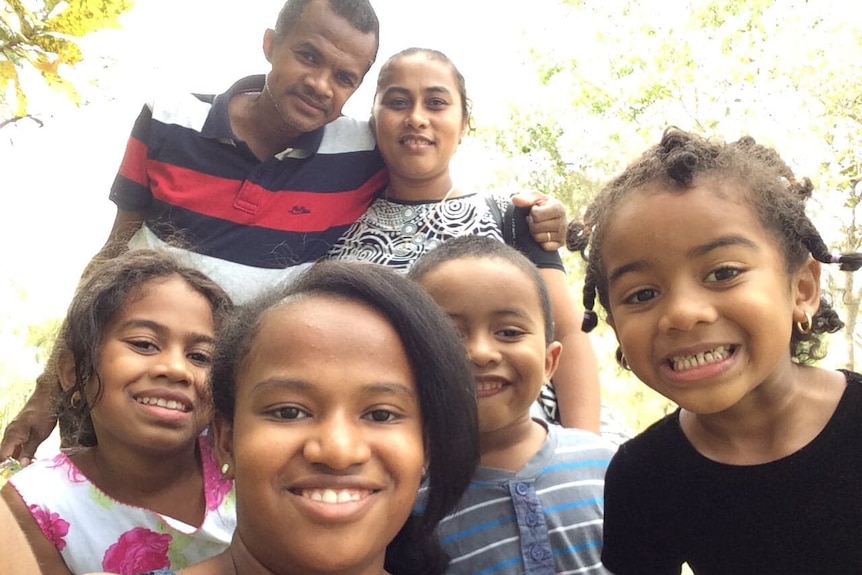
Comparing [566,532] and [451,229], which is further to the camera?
[451,229]

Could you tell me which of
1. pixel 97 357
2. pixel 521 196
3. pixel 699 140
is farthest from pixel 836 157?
pixel 97 357

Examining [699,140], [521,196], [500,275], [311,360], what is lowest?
[311,360]

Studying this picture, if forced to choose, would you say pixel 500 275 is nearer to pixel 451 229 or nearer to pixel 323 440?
pixel 451 229

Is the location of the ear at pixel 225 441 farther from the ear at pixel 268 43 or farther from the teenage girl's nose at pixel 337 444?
the ear at pixel 268 43

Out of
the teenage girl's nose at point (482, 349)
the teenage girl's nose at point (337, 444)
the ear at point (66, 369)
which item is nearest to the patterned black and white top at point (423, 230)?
the teenage girl's nose at point (482, 349)

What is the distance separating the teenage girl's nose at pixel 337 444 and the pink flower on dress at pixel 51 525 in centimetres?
102

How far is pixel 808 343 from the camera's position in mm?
1880

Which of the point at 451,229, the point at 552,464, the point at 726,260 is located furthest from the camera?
the point at 451,229

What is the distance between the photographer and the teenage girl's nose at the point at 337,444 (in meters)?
1.37

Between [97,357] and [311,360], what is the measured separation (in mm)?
947

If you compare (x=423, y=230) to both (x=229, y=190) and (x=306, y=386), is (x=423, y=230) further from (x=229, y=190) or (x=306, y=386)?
(x=306, y=386)

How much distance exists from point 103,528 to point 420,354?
3.60 feet

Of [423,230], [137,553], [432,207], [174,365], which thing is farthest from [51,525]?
[432,207]

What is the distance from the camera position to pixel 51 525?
2.00 m
